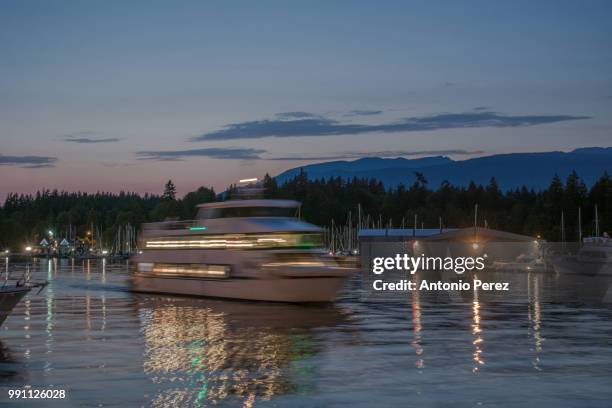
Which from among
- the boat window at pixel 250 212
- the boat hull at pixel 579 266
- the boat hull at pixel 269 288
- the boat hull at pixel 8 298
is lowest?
the boat hull at pixel 579 266

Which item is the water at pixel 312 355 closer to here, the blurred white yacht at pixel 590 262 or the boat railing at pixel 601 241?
the blurred white yacht at pixel 590 262

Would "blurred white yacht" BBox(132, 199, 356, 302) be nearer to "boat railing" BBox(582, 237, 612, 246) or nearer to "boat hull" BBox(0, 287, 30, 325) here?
"boat hull" BBox(0, 287, 30, 325)

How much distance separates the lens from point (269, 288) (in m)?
46.0

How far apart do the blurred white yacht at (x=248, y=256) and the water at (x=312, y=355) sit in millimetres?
2485

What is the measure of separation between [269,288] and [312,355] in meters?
21.3

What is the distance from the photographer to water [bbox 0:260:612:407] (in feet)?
61.5

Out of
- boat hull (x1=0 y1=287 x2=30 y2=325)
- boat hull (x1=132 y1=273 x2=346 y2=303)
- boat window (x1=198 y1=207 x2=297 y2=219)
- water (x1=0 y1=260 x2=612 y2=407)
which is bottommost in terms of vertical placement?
water (x1=0 y1=260 x2=612 y2=407)

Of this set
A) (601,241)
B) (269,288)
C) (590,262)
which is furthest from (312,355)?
(601,241)

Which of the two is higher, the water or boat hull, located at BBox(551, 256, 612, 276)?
the water

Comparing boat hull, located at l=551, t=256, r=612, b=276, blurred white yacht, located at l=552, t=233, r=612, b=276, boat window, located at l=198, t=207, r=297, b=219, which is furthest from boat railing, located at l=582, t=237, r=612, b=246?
boat window, located at l=198, t=207, r=297, b=219

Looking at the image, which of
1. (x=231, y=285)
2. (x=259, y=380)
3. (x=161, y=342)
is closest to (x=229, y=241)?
(x=231, y=285)

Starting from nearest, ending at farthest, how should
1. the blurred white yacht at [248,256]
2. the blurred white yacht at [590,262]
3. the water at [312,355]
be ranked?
the water at [312,355]
the blurred white yacht at [248,256]
the blurred white yacht at [590,262]

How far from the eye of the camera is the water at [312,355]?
61.5ft

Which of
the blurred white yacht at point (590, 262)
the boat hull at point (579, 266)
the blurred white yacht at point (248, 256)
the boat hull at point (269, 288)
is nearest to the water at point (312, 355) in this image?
the boat hull at point (269, 288)
